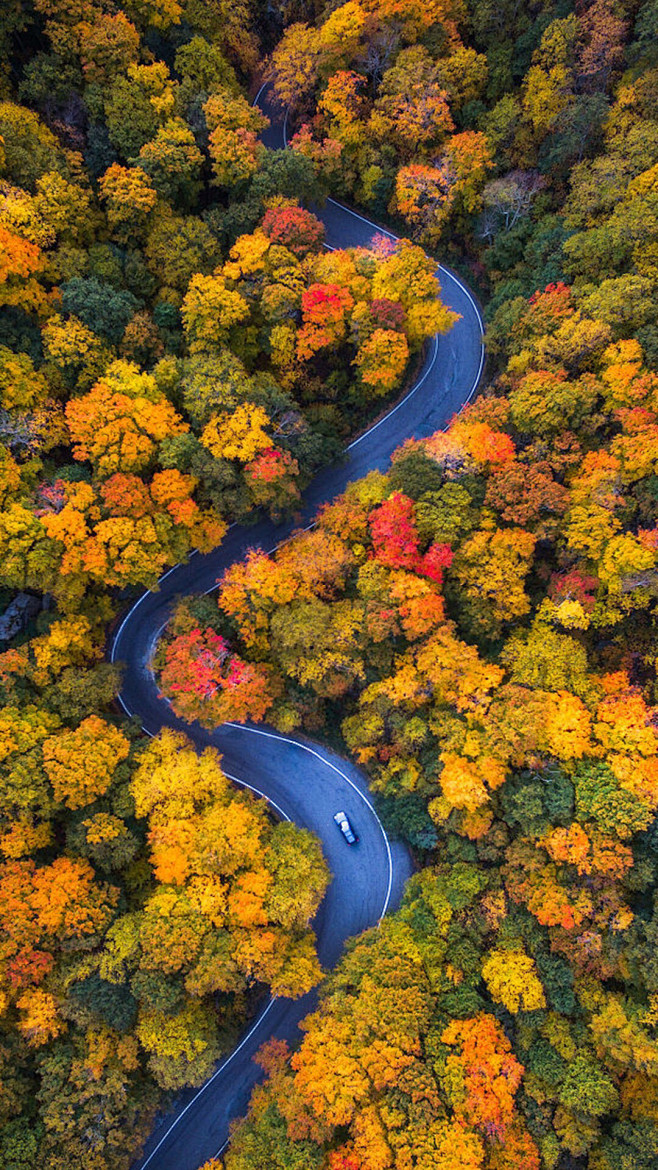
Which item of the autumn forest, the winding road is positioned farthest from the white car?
the autumn forest

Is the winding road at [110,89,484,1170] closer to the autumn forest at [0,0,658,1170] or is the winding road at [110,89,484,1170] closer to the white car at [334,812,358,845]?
the white car at [334,812,358,845]

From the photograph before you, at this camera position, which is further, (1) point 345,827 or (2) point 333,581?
(1) point 345,827

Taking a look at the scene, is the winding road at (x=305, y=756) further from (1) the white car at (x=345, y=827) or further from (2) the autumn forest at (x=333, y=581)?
(2) the autumn forest at (x=333, y=581)

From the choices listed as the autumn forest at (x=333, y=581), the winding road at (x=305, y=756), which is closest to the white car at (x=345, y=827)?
the winding road at (x=305, y=756)

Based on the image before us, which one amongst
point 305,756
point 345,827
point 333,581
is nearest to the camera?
point 333,581

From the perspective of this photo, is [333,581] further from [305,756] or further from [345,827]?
[345,827]

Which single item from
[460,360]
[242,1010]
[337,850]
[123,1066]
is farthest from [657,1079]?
[460,360]

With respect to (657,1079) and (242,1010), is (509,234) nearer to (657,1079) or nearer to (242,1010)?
(657,1079)

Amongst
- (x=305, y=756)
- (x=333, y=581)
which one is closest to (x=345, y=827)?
(x=305, y=756)
